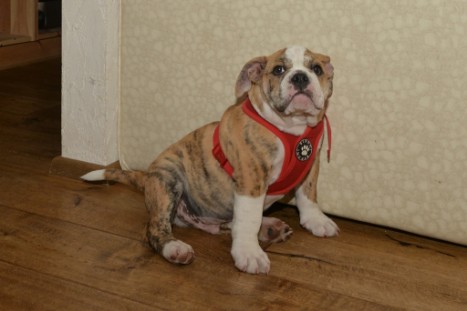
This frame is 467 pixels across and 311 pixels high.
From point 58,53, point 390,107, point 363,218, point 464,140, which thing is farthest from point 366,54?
point 58,53

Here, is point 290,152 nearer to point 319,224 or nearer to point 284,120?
point 284,120

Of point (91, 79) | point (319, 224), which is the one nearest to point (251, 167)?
point (319, 224)

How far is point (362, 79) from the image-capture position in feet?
6.87

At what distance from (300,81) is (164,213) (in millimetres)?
519

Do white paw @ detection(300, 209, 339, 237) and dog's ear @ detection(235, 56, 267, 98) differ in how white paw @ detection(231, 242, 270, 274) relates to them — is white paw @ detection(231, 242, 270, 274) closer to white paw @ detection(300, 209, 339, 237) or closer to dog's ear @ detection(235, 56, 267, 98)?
white paw @ detection(300, 209, 339, 237)

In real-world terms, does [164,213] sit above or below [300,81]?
below

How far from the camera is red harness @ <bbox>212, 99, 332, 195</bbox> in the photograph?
196cm

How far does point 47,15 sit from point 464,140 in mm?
3277

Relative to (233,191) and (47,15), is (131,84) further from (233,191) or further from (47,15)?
(47,15)

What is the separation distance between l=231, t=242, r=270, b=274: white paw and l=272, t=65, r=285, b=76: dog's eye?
452mm

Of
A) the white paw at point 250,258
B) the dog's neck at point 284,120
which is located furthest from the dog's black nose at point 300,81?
the white paw at point 250,258

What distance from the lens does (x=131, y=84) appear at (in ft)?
7.97

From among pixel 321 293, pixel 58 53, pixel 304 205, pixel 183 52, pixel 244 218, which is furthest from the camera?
pixel 58 53

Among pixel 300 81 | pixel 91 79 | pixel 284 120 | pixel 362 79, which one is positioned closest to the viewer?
pixel 300 81
